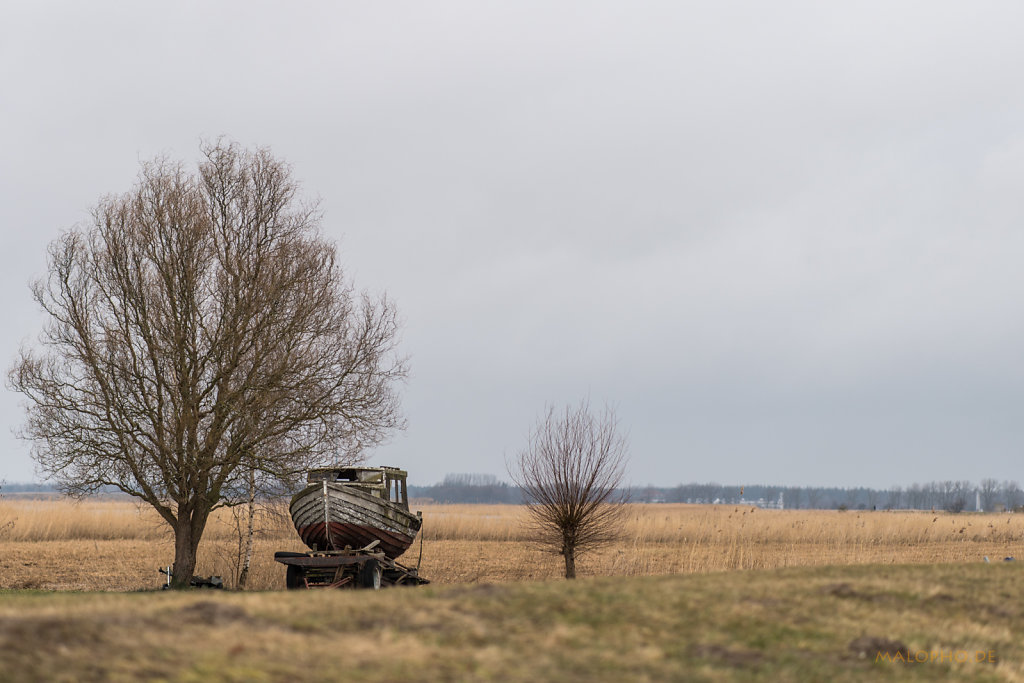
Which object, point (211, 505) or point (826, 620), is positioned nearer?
point (826, 620)

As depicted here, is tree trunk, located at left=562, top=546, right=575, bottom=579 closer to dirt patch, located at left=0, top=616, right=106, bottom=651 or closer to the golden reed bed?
the golden reed bed

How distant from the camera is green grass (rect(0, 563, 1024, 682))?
24.4 feet

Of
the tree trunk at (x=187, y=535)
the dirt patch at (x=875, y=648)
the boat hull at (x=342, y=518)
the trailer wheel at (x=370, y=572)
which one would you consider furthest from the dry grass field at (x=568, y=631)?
the tree trunk at (x=187, y=535)

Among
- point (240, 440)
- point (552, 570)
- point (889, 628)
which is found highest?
point (240, 440)

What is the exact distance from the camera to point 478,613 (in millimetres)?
9430

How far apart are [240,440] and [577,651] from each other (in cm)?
1485

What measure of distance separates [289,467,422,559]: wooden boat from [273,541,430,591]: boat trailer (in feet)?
1.61

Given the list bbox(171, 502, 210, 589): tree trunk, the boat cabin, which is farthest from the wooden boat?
bbox(171, 502, 210, 589): tree trunk

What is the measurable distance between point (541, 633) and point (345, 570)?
12.0 metres

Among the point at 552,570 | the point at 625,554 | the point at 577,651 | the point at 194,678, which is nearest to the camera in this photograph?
the point at 194,678

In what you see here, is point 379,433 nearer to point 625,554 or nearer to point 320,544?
point 320,544

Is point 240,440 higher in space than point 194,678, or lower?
higher

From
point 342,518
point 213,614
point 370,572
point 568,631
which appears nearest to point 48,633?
point 213,614

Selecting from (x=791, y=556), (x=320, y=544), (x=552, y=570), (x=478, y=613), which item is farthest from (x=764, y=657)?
(x=791, y=556)
